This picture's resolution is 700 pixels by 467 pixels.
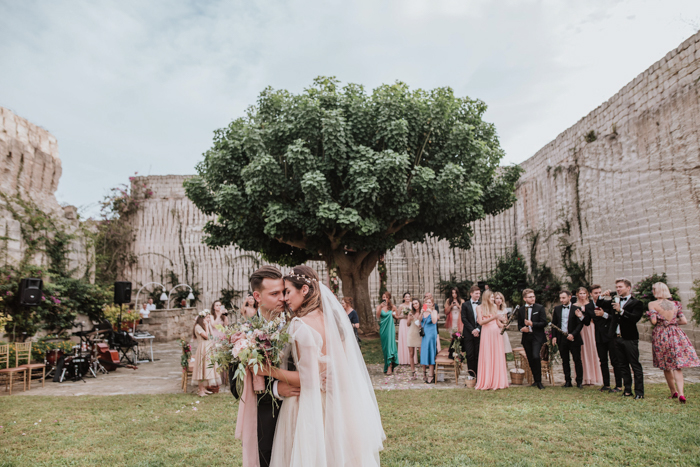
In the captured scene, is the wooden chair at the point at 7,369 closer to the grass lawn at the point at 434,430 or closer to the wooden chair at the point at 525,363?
the grass lawn at the point at 434,430

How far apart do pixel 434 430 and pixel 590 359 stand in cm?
400

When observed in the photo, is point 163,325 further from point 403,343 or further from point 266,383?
point 266,383

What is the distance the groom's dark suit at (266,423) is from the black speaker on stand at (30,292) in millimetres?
9101

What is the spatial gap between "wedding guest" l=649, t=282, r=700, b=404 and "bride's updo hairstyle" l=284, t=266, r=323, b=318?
5297 mm

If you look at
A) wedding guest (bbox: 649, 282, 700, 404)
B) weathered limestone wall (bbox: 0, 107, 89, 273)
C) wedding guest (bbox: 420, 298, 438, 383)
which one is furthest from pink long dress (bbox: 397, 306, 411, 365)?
weathered limestone wall (bbox: 0, 107, 89, 273)

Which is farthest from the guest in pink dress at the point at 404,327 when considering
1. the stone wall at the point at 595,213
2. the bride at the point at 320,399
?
the bride at the point at 320,399

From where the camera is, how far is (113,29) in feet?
28.5

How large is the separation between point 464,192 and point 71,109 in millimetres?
10459

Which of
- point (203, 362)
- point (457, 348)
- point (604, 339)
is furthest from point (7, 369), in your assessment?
Answer: point (604, 339)

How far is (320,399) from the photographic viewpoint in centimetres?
256

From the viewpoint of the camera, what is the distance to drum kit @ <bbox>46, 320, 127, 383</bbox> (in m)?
8.98

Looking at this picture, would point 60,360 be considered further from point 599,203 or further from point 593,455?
point 599,203

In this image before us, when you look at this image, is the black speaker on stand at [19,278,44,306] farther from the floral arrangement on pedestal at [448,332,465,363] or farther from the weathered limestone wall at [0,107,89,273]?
the floral arrangement on pedestal at [448,332,465,363]

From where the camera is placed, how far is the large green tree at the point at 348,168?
382 inches
